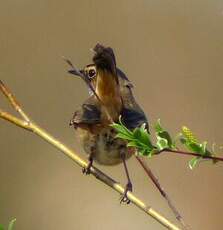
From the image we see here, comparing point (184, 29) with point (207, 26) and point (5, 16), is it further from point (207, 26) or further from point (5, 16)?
point (5, 16)

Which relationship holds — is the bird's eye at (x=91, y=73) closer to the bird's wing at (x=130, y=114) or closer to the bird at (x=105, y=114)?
the bird at (x=105, y=114)

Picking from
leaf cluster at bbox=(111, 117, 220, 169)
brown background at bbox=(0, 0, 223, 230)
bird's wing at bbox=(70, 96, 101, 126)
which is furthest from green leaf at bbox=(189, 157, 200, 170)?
brown background at bbox=(0, 0, 223, 230)

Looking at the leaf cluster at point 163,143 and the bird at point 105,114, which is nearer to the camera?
the leaf cluster at point 163,143

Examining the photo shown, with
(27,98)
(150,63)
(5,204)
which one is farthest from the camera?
(150,63)

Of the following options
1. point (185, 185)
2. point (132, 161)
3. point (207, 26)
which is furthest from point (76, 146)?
point (207, 26)

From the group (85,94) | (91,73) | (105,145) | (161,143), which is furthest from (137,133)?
(85,94)

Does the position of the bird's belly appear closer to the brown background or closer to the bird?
the bird

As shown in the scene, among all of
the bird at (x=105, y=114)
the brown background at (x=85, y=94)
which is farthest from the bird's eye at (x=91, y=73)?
the brown background at (x=85, y=94)

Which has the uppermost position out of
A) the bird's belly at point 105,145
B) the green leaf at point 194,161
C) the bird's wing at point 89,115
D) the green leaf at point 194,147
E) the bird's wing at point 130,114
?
the bird's wing at point 130,114
